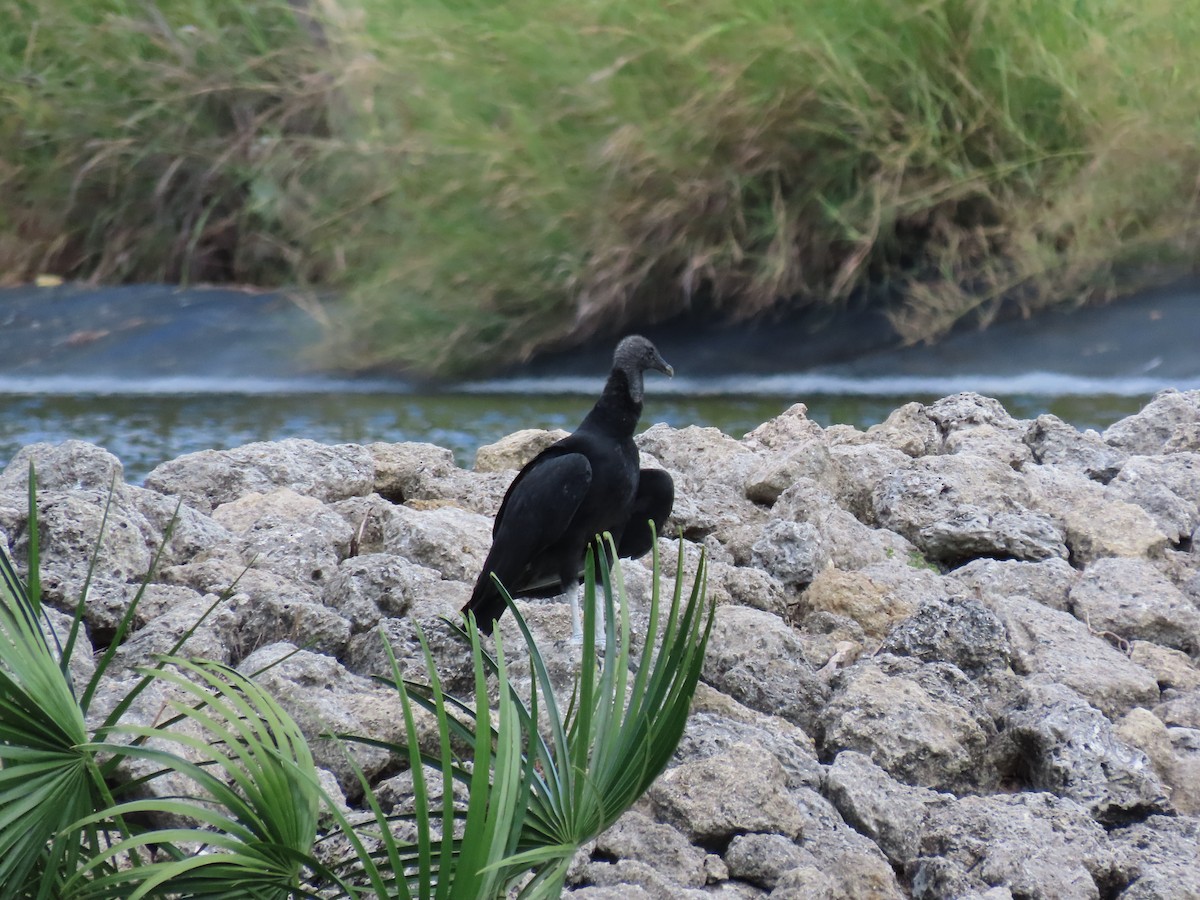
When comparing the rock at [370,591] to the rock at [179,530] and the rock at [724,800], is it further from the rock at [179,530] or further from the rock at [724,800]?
the rock at [724,800]

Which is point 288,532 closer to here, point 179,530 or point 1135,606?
point 179,530

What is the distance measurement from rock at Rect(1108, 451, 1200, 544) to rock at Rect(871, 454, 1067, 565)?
0.86 ft

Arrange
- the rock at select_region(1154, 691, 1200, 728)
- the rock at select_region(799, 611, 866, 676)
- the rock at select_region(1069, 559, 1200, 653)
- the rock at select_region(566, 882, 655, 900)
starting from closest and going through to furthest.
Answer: the rock at select_region(566, 882, 655, 900)
the rock at select_region(1154, 691, 1200, 728)
the rock at select_region(799, 611, 866, 676)
the rock at select_region(1069, 559, 1200, 653)

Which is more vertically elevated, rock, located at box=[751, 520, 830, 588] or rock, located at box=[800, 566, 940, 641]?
rock, located at box=[751, 520, 830, 588]

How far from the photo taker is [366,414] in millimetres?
5969

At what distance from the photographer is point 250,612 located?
2158mm

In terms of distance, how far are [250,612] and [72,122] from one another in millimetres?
8063

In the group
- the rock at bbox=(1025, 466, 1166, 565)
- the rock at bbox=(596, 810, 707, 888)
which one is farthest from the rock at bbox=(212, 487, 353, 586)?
the rock at bbox=(1025, 466, 1166, 565)

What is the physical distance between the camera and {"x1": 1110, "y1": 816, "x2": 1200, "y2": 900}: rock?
5.56 ft

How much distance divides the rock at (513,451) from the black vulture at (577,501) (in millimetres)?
907

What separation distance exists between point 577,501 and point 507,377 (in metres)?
5.02

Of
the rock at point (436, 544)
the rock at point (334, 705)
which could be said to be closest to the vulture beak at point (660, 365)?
the rock at point (436, 544)

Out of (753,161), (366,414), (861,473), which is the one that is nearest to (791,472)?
(861,473)

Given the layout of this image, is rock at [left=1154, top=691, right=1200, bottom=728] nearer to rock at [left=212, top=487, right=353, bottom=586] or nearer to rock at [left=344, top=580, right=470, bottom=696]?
rock at [left=344, top=580, right=470, bottom=696]
